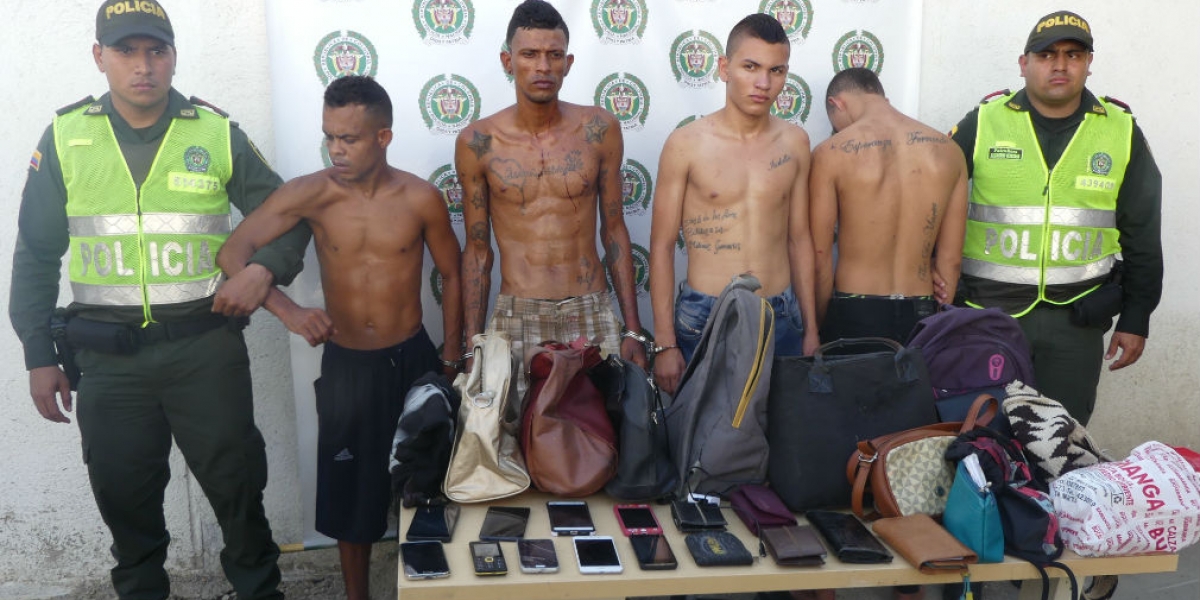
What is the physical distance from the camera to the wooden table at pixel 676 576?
211 centimetres

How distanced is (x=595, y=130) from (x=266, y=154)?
1.41 meters

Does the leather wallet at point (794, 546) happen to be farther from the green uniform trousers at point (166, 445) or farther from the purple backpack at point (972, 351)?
the green uniform trousers at point (166, 445)

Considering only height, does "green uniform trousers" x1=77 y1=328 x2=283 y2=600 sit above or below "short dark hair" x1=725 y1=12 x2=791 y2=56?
below

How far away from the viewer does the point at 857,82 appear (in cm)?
388

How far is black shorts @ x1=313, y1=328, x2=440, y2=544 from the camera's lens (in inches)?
131

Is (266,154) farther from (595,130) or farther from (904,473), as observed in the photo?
(904,473)

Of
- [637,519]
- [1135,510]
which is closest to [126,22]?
[637,519]

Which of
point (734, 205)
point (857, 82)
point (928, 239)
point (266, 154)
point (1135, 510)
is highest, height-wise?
point (857, 82)

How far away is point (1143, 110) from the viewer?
4.28 meters

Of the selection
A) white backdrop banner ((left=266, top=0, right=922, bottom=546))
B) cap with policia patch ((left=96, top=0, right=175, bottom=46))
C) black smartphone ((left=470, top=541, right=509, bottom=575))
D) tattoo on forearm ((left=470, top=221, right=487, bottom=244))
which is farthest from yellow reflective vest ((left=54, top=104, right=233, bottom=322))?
black smartphone ((left=470, top=541, right=509, bottom=575))

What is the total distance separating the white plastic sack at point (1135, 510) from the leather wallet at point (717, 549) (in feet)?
2.90

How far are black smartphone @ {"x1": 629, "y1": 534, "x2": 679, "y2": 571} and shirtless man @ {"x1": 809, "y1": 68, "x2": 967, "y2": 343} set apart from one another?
1.60 m

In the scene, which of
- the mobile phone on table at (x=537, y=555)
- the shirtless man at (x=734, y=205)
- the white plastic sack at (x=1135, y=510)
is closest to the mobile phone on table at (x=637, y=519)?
the mobile phone on table at (x=537, y=555)

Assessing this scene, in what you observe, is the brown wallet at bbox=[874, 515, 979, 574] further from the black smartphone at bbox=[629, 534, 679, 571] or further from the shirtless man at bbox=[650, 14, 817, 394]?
the shirtless man at bbox=[650, 14, 817, 394]
